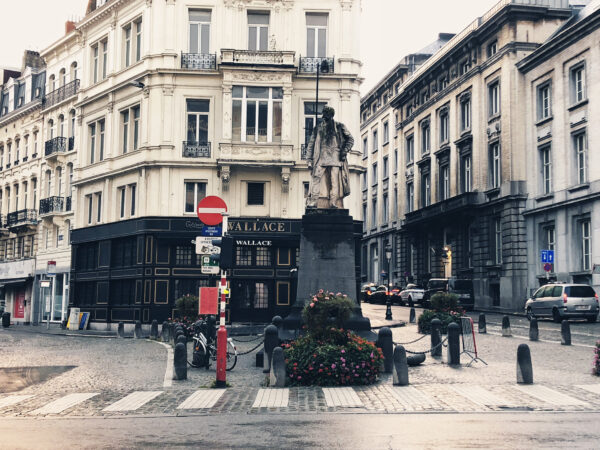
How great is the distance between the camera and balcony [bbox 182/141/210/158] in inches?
1362

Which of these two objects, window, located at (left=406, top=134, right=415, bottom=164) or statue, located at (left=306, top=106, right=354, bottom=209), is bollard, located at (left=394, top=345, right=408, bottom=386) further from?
window, located at (left=406, top=134, right=415, bottom=164)

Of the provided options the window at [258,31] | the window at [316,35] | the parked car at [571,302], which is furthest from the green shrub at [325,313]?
the window at [258,31]

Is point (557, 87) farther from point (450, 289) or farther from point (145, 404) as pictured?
point (145, 404)

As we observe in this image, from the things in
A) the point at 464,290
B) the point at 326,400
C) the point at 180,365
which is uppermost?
the point at 464,290

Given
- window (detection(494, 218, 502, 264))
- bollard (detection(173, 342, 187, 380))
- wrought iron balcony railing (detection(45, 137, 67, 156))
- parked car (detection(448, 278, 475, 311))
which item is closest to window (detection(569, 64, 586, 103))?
window (detection(494, 218, 502, 264))

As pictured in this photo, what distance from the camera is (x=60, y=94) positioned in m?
44.6

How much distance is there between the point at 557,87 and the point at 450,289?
12.7 metres

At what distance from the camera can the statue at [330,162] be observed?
59.4 feet

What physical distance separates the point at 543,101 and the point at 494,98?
5.18 metres

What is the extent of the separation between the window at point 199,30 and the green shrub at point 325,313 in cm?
2376

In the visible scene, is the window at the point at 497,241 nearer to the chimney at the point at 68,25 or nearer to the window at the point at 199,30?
the window at the point at 199,30

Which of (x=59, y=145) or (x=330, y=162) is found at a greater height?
(x=59, y=145)

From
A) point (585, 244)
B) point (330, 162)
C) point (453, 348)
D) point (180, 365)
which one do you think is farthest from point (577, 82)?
point (180, 365)

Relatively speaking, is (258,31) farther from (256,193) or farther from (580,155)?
(580,155)
